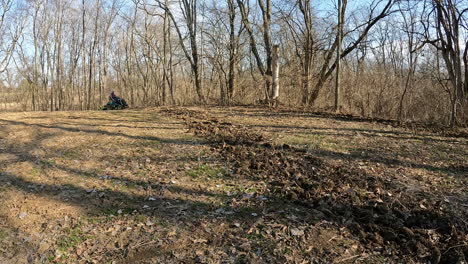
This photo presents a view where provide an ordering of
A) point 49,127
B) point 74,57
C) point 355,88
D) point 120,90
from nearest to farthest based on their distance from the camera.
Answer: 1. point 49,127
2. point 355,88
3. point 74,57
4. point 120,90

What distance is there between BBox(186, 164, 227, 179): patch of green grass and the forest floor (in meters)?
0.02

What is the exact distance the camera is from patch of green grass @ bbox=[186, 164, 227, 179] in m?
4.49

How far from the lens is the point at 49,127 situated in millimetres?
7355

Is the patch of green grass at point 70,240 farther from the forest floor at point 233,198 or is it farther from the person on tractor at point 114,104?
the person on tractor at point 114,104

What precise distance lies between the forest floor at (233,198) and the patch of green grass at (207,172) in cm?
2

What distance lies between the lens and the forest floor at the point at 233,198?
106 inches

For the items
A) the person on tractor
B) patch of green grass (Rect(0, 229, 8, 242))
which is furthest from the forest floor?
the person on tractor

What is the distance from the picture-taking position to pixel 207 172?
460 centimetres

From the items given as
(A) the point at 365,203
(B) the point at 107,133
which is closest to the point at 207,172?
(A) the point at 365,203

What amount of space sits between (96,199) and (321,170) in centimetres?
317

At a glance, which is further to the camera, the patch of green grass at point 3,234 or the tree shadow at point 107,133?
the tree shadow at point 107,133

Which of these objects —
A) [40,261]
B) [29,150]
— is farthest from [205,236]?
[29,150]

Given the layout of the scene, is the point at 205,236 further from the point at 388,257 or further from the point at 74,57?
the point at 74,57

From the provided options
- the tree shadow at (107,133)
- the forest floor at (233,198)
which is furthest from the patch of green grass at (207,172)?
the tree shadow at (107,133)
